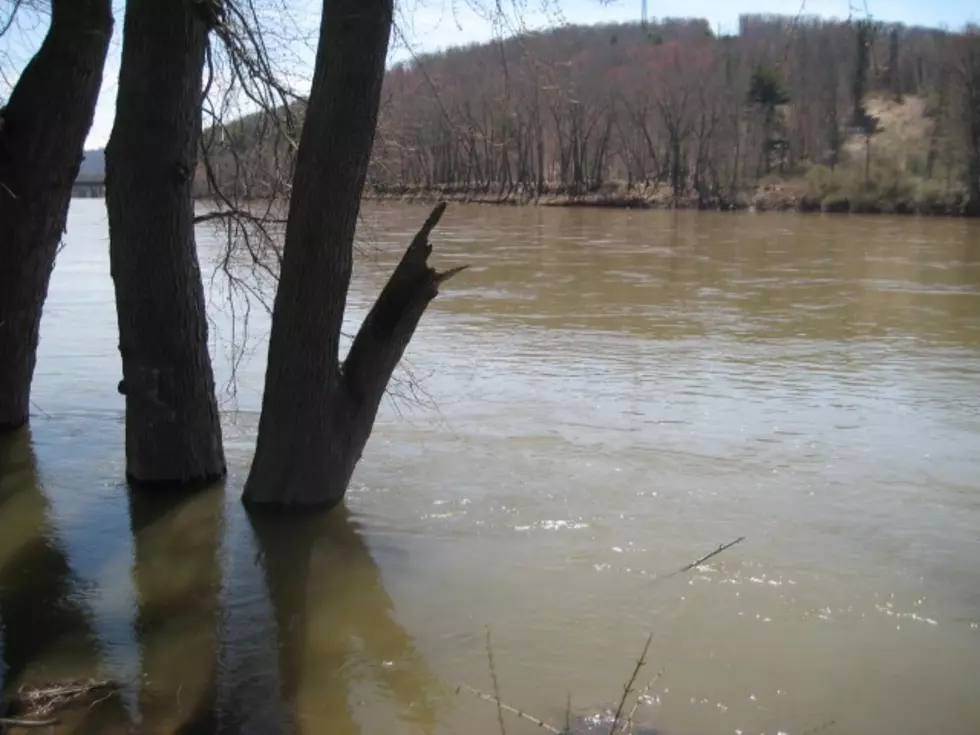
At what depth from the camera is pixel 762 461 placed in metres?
8.12

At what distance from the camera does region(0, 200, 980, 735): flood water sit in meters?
4.47

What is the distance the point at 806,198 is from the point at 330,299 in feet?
198

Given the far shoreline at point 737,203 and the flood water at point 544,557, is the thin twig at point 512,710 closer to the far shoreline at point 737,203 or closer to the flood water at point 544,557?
the flood water at point 544,557

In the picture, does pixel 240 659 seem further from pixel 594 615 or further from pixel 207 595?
pixel 594 615

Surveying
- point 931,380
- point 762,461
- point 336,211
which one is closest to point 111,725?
point 336,211

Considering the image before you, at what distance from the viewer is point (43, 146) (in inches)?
288

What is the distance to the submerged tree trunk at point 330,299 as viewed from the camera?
584cm

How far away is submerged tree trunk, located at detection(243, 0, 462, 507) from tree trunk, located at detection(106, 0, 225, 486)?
0.68 metres

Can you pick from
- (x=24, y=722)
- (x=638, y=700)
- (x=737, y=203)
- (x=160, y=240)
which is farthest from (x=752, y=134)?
(x=24, y=722)

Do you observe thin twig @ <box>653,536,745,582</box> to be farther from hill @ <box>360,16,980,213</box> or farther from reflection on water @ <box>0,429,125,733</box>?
hill @ <box>360,16,980,213</box>

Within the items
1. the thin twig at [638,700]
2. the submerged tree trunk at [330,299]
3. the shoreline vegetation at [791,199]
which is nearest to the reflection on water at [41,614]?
the submerged tree trunk at [330,299]

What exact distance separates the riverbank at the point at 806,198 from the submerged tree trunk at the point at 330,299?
36.7m

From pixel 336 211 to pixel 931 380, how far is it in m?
7.97

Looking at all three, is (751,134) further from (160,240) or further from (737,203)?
(160,240)
